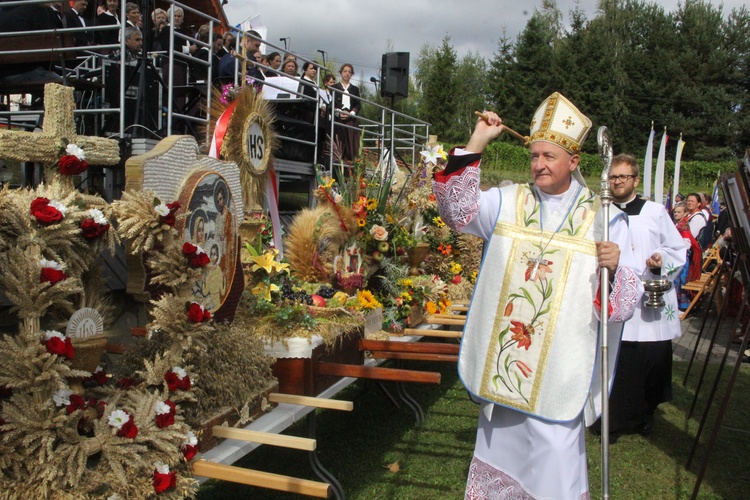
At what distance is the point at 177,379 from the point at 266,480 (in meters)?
0.51

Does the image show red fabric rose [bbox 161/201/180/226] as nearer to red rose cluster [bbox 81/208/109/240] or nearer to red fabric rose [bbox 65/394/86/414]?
red rose cluster [bbox 81/208/109/240]

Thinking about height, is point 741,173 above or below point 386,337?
above

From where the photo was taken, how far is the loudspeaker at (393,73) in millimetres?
12008

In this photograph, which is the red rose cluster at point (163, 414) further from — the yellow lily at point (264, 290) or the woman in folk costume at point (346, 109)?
the woman in folk costume at point (346, 109)

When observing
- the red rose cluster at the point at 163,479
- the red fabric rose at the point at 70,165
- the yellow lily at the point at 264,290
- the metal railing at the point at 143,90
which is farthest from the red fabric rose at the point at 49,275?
the metal railing at the point at 143,90

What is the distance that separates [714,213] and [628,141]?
26.1 metres

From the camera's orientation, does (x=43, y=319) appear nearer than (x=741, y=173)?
Yes

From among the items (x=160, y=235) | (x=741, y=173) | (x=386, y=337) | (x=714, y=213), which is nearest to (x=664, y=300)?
(x=741, y=173)

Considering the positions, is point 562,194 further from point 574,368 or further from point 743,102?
point 743,102

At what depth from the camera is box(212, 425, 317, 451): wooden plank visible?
8.82ft

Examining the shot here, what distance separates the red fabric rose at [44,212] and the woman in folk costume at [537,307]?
138cm

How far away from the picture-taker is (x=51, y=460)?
7.30ft

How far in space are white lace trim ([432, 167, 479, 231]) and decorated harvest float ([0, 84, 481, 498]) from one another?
0.87 meters

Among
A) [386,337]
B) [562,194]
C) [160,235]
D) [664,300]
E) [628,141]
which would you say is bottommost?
[386,337]
